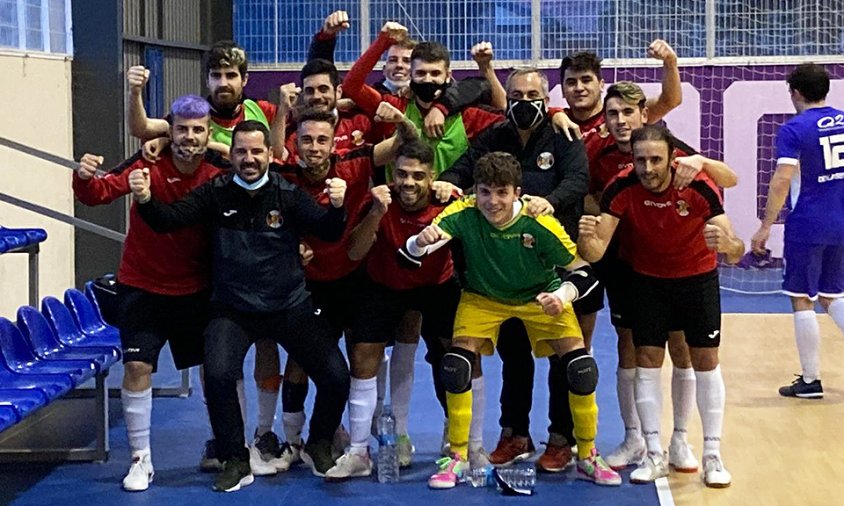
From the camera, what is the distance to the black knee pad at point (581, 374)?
4.96 metres

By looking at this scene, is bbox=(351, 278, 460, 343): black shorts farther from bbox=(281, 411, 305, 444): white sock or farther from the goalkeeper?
bbox=(281, 411, 305, 444): white sock

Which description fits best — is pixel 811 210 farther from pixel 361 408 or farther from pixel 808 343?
pixel 361 408

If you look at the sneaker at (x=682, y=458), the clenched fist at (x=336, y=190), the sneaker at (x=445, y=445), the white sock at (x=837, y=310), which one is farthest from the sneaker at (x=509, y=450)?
the white sock at (x=837, y=310)

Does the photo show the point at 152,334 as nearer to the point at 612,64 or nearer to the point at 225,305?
the point at 225,305

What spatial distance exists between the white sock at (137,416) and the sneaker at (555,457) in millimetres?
1770

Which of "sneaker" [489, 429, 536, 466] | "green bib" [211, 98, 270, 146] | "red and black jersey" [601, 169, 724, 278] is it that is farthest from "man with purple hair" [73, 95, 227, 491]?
"red and black jersey" [601, 169, 724, 278]

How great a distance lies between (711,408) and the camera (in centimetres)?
509

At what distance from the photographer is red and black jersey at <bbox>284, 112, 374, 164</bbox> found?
5652 mm

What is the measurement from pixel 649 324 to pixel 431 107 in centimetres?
141

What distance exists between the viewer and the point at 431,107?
5.46 m

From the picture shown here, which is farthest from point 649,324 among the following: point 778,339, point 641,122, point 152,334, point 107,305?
point 778,339

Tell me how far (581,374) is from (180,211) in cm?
184

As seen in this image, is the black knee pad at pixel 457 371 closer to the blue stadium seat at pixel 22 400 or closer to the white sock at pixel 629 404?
the white sock at pixel 629 404

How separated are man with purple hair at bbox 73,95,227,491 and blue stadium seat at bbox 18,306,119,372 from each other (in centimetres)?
49
